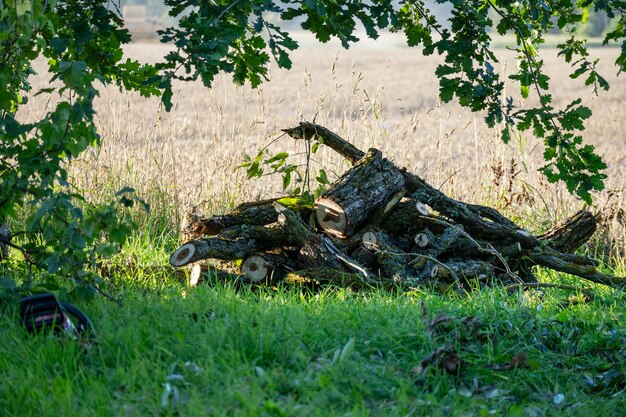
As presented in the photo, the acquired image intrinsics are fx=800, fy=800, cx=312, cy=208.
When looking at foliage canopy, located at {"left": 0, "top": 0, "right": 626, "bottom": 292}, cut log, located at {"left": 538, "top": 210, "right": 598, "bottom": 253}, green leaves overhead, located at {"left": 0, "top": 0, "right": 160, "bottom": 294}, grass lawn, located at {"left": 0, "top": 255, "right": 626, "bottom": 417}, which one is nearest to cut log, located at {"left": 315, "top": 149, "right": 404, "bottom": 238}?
foliage canopy, located at {"left": 0, "top": 0, "right": 626, "bottom": 292}

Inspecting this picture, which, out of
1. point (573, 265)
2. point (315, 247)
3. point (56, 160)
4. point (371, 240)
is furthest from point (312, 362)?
point (573, 265)

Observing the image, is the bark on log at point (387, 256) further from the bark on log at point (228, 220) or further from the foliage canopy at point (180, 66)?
the foliage canopy at point (180, 66)

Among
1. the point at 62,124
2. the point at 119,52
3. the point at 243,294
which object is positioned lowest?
the point at 243,294

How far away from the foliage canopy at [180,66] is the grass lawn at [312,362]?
1.42ft

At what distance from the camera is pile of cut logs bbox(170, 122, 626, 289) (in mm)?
5039

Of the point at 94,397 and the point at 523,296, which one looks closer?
the point at 94,397

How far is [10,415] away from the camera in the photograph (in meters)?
2.95

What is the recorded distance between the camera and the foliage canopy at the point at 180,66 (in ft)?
11.4

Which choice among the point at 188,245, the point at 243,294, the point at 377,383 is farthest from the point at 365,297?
the point at 377,383

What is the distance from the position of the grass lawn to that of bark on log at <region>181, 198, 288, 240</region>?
46.2 inches

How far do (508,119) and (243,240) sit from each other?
6.00ft

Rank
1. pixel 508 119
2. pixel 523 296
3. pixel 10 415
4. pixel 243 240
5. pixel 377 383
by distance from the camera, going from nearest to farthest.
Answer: pixel 10 415, pixel 377 383, pixel 508 119, pixel 523 296, pixel 243 240

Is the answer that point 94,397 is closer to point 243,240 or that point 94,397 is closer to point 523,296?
point 243,240

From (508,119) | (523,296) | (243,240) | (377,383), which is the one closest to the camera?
(377,383)
